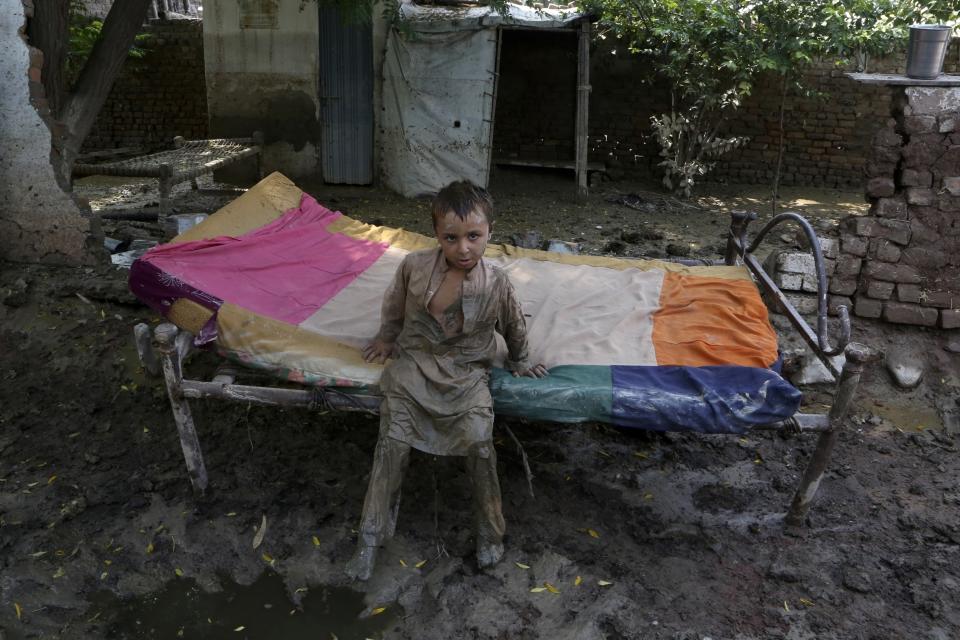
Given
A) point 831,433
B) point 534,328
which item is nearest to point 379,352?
point 534,328

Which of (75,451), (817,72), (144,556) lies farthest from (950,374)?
(817,72)

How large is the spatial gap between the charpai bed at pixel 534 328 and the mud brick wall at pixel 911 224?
31.4 inches

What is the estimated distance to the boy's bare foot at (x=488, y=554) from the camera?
113 inches

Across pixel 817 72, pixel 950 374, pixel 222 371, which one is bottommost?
pixel 950 374

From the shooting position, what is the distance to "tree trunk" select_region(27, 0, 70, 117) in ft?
15.2

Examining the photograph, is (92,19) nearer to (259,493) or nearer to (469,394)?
(259,493)

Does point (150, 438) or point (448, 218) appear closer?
point (448, 218)

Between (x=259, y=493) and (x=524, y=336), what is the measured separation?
1377 millimetres

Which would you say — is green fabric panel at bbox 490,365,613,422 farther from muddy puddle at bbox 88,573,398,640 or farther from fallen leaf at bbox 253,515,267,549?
fallen leaf at bbox 253,515,267,549

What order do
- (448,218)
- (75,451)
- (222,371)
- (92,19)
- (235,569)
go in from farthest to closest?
1. (92,19)
2. (75,451)
3. (222,371)
4. (235,569)
5. (448,218)

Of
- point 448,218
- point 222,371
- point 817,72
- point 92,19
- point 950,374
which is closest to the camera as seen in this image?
point 448,218

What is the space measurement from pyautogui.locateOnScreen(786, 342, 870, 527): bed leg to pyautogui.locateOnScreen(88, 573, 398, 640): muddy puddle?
1.66 m

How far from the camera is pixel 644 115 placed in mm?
9453

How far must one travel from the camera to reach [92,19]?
9477 millimetres
